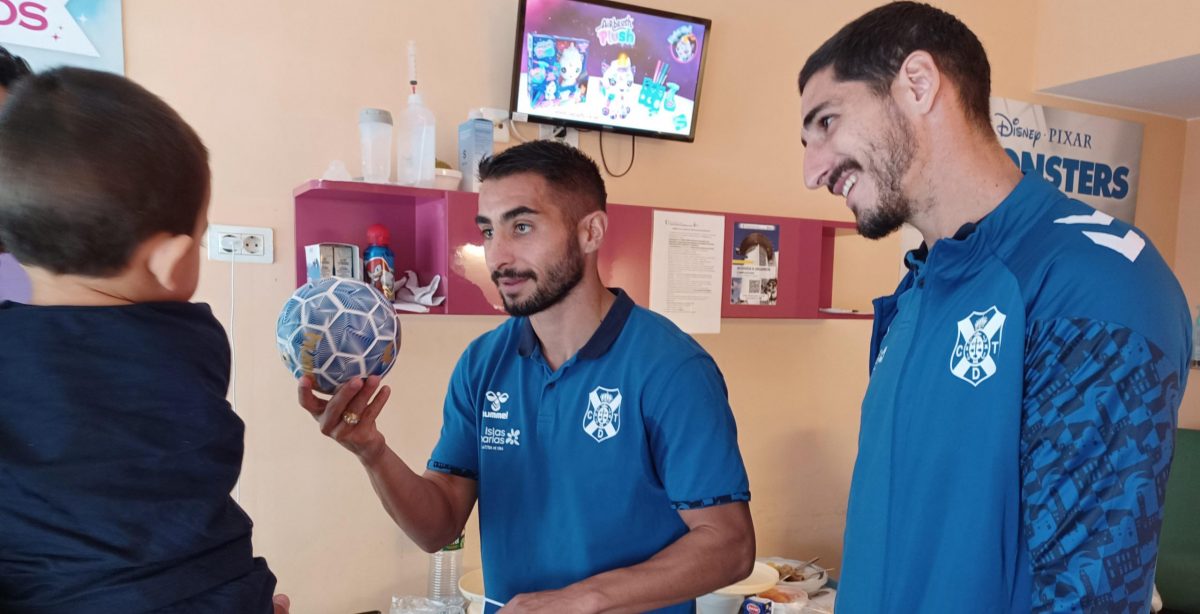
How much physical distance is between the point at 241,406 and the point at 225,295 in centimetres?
30

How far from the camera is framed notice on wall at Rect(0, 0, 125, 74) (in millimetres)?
1703

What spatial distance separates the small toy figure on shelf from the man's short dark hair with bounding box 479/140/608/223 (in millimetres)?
578

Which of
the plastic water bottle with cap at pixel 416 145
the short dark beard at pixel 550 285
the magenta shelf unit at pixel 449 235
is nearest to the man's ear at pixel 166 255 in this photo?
the short dark beard at pixel 550 285

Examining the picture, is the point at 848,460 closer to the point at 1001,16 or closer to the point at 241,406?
the point at 1001,16

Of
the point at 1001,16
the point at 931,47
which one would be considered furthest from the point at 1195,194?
the point at 931,47

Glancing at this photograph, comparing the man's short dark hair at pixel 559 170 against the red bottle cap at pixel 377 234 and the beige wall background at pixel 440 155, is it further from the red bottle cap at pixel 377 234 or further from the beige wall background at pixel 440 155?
the beige wall background at pixel 440 155

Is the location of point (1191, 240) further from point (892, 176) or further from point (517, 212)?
point (517, 212)

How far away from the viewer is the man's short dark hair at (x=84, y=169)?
2.28ft

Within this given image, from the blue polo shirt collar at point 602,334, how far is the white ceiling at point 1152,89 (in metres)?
2.68

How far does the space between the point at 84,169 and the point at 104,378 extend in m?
0.20

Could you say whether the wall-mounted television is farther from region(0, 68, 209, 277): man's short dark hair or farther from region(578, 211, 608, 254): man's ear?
region(0, 68, 209, 277): man's short dark hair

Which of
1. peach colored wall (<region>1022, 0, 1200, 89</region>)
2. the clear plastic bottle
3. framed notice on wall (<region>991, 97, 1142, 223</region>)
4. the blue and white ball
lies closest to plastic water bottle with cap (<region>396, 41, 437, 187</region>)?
the blue and white ball

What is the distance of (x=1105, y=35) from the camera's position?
9.69ft

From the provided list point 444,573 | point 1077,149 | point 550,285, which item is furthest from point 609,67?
point 1077,149
